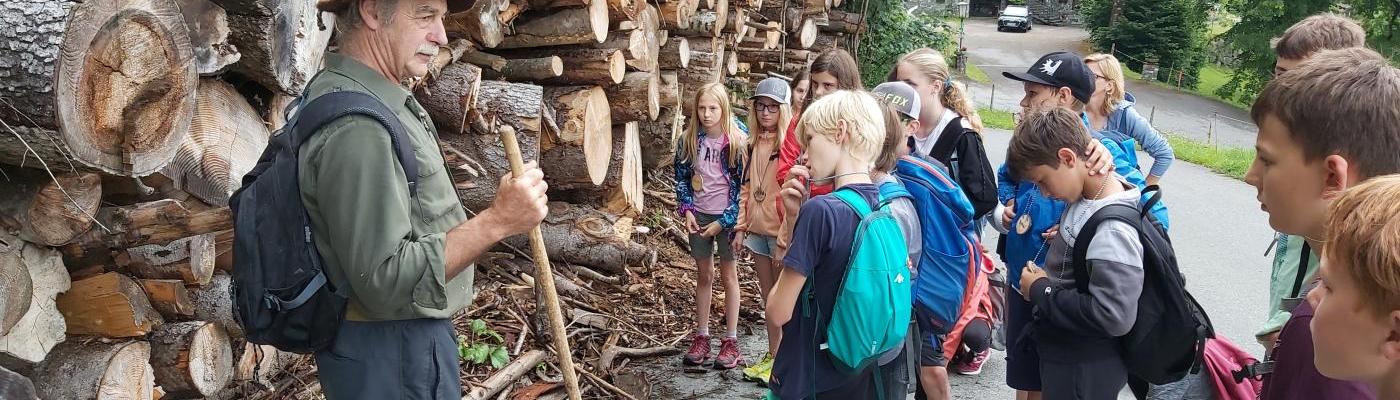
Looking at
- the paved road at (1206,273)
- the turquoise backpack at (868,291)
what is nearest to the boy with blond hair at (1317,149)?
the turquoise backpack at (868,291)

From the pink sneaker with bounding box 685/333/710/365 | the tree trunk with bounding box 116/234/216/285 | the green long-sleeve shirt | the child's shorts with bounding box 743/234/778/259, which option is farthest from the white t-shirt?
the tree trunk with bounding box 116/234/216/285

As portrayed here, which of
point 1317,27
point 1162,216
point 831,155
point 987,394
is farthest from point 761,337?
point 1317,27

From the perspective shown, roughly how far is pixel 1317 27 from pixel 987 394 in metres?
2.21

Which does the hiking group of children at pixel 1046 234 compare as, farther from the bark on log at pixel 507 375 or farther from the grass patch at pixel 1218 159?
the grass patch at pixel 1218 159

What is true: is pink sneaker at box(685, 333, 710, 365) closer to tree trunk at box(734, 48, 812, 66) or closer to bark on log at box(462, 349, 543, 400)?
bark on log at box(462, 349, 543, 400)

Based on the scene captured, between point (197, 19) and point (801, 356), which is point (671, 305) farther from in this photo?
point (197, 19)

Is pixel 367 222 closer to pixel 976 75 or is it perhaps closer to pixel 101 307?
pixel 101 307

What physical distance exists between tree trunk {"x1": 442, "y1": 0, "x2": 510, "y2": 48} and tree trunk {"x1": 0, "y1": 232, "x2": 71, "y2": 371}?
219 cm

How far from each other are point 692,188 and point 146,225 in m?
2.75

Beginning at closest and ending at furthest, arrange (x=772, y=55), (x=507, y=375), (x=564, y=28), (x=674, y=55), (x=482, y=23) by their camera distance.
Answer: (x=507, y=375) < (x=482, y=23) < (x=564, y=28) < (x=674, y=55) < (x=772, y=55)

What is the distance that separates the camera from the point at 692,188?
5.21 m

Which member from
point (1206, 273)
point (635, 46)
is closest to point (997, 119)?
point (1206, 273)

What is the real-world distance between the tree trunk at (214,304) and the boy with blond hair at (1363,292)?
128 inches

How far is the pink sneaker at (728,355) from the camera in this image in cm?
512
